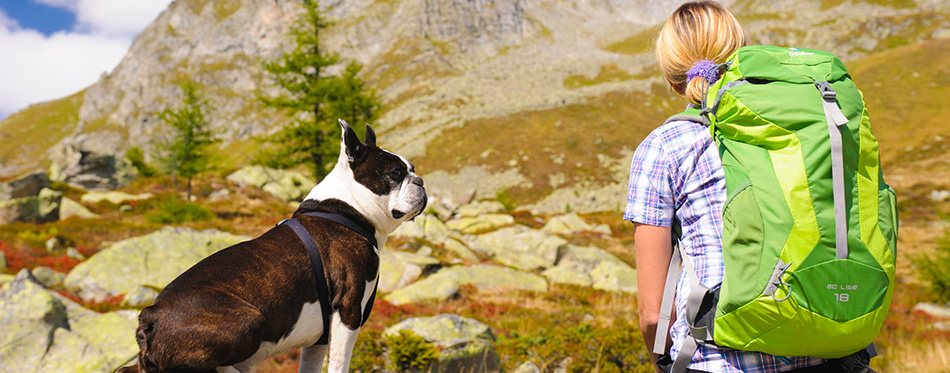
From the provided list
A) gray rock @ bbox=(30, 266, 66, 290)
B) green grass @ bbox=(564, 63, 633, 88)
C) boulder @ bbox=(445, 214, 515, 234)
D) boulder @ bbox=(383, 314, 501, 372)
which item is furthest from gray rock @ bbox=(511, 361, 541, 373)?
green grass @ bbox=(564, 63, 633, 88)

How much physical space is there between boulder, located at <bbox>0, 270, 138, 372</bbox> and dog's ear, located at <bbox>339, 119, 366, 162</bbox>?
5.07 metres

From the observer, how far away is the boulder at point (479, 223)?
26672 millimetres

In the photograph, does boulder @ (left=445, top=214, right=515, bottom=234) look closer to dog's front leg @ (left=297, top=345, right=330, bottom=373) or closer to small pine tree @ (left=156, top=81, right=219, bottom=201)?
small pine tree @ (left=156, top=81, right=219, bottom=201)

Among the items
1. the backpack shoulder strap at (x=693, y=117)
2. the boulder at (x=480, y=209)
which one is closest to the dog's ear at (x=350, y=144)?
the backpack shoulder strap at (x=693, y=117)

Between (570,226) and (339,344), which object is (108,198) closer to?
(570,226)

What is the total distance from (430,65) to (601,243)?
113 metres

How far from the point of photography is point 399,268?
16.4m

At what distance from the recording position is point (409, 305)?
501 inches

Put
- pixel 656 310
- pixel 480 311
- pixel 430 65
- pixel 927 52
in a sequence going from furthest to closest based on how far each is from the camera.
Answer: pixel 430 65
pixel 927 52
pixel 480 311
pixel 656 310

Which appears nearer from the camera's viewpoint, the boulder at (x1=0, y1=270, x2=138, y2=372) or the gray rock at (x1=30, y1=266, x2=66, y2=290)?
the boulder at (x1=0, y1=270, x2=138, y2=372)

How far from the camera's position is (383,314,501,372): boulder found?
6.73 m

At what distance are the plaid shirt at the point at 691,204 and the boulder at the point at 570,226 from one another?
26319 millimetres

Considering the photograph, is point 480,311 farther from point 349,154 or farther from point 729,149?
point 729,149

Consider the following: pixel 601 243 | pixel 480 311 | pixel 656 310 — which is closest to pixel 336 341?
pixel 656 310
